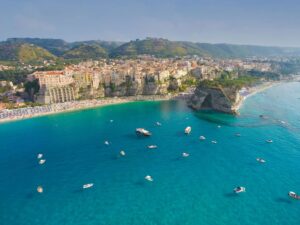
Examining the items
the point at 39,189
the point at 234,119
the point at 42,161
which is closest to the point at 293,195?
the point at 39,189

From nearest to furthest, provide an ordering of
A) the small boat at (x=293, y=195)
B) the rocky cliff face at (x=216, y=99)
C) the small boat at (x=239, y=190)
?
the small boat at (x=293, y=195) → the small boat at (x=239, y=190) → the rocky cliff face at (x=216, y=99)

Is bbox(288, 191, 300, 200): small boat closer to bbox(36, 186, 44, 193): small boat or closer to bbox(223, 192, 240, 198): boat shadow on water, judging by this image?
bbox(223, 192, 240, 198): boat shadow on water

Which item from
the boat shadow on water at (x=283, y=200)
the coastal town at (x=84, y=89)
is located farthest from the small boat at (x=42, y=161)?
the coastal town at (x=84, y=89)

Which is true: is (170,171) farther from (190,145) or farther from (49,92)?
(49,92)

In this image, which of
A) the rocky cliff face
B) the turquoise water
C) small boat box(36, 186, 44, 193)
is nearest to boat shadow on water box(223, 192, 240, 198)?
the turquoise water

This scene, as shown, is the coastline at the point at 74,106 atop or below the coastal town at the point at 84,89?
below

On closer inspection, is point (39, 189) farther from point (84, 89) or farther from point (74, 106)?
point (84, 89)

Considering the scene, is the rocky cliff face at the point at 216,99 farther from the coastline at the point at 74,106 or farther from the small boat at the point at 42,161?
the small boat at the point at 42,161

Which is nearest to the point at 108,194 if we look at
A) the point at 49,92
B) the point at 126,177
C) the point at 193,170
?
the point at 126,177

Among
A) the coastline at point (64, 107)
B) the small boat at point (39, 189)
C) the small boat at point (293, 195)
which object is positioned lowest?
the coastline at point (64, 107)
